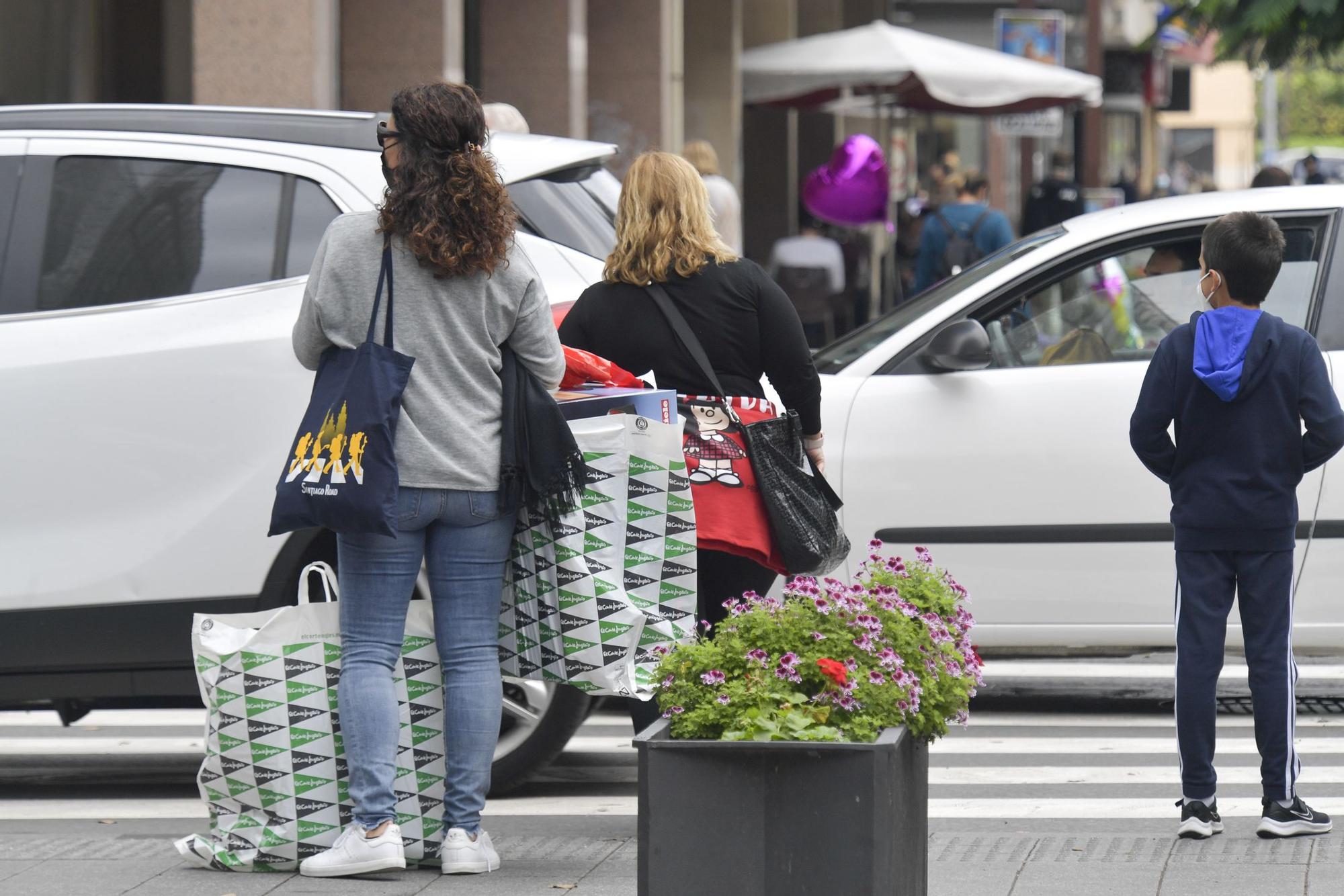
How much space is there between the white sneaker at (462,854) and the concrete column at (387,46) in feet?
27.5

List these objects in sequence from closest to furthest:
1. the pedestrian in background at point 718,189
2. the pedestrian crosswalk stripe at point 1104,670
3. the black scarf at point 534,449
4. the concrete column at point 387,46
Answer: the black scarf at point 534,449 < the pedestrian crosswalk stripe at point 1104,670 < the pedestrian in background at point 718,189 < the concrete column at point 387,46

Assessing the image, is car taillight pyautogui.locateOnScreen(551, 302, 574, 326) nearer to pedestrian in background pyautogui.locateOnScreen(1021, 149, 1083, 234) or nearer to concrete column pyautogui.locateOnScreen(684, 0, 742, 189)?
pedestrian in background pyautogui.locateOnScreen(1021, 149, 1083, 234)


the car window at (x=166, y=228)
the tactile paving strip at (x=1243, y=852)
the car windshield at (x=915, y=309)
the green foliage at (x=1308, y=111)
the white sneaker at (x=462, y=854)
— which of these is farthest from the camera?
the green foliage at (x=1308, y=111)

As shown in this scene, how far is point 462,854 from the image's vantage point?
5113 mm

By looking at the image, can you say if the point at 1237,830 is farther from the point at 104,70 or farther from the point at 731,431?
the point at 104,70

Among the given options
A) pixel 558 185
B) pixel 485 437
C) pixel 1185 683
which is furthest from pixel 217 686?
pixel 1185 683

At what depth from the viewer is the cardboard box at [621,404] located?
17.0ft

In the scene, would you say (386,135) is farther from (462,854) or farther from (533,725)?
(533,725)

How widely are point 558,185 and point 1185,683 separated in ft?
7.50

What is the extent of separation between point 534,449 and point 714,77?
54.0 feet

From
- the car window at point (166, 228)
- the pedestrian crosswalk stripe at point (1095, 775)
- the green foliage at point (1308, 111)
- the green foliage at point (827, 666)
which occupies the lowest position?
A: the pedestrian crosswalk stripe at point (1095, 775)

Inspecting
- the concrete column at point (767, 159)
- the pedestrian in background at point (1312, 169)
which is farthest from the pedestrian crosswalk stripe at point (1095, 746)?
the concrete column at point (767, 159)

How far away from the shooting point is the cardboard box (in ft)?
17.0

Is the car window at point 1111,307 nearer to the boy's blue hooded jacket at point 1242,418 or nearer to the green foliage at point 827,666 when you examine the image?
the boy's blue hooded jacket at point 1242,418
